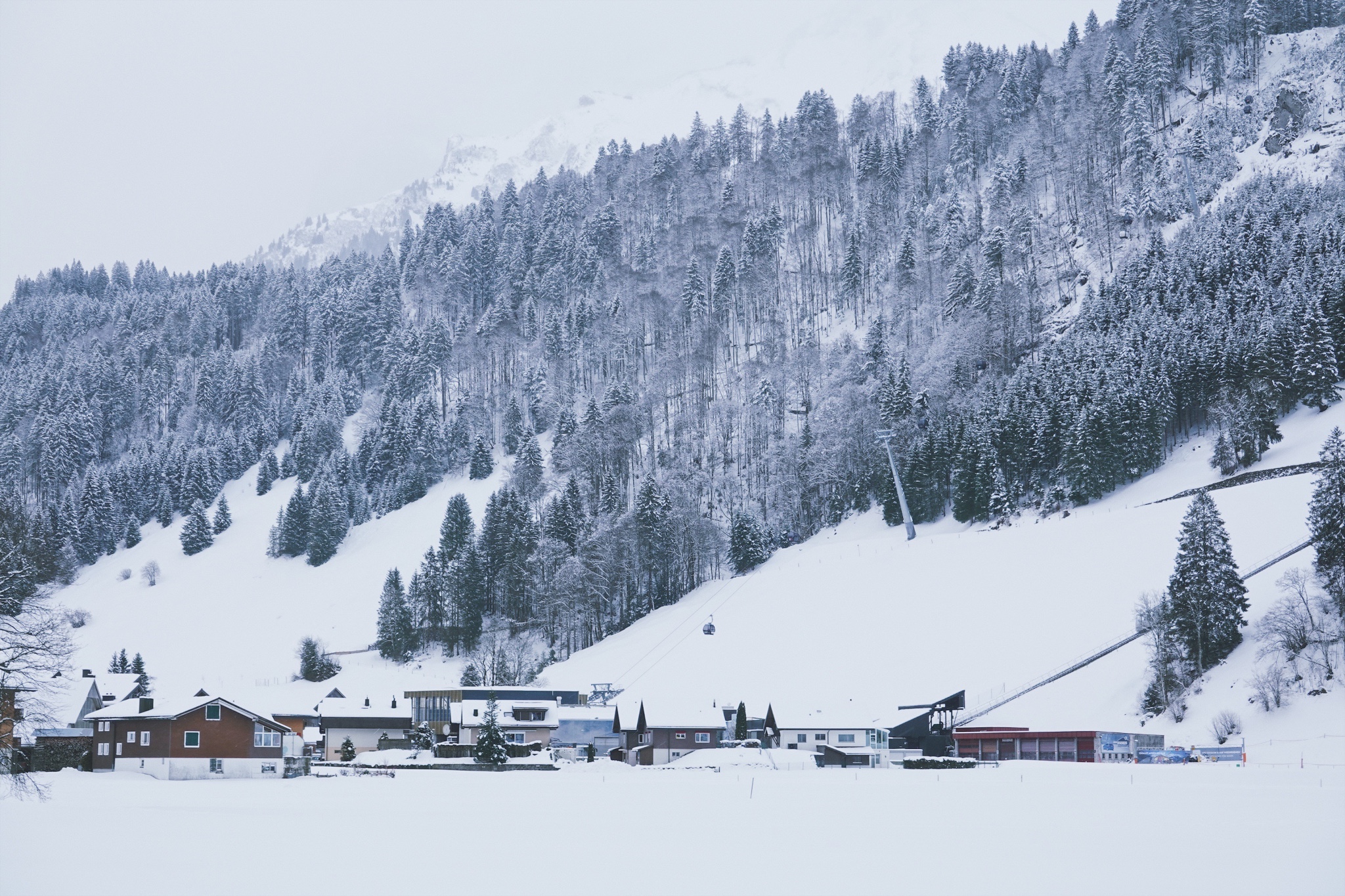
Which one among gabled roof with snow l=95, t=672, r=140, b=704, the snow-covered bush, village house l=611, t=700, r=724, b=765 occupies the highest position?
gabled roof with snow l=95, t=672, r=140, b=704

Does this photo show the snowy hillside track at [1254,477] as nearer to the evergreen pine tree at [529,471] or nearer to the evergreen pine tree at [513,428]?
the evergreen pine tree at [529,471]

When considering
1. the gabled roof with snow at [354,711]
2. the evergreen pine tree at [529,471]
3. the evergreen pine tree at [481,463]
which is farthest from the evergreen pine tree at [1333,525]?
the evergreen pine tree at [481,463]

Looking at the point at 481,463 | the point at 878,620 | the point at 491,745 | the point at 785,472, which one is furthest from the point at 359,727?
the point at 481,463

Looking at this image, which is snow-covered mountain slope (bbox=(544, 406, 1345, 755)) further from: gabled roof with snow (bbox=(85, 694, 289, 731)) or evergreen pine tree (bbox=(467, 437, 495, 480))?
evergreen pine tree (bbox=(467, 437, 495, 480))

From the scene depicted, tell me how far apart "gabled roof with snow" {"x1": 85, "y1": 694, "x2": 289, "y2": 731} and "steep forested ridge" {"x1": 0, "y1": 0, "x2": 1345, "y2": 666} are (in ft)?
45.5

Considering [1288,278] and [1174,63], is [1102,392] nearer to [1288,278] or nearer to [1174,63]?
[1288,278]

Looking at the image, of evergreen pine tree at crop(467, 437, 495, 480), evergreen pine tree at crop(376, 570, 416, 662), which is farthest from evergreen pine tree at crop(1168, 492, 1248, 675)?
evergreen pine tree at crop(467, 437, 495, 480)

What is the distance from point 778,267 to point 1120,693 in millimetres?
91758

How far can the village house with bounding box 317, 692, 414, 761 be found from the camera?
63812mm

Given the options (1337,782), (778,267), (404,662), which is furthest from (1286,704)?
(778,267)

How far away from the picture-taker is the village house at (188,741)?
4497 cm

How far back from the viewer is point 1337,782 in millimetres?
32906

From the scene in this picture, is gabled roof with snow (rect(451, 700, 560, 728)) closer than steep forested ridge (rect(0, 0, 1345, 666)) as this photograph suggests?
Yes

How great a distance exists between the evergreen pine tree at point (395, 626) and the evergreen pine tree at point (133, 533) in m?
44.7
